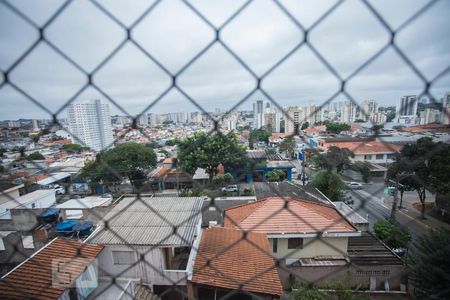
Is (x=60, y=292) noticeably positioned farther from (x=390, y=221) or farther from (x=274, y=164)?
(x=274, y=164)

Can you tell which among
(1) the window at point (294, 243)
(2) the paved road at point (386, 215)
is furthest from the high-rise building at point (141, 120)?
(2) the paved road at point (386, 215)

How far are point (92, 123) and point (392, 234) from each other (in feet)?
14.4

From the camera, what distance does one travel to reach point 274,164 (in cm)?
617

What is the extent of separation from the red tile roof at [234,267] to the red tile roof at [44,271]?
95 centimetres

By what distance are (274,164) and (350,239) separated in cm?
278

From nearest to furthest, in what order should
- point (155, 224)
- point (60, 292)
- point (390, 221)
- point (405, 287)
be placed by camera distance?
point (60, 292), point (155, 224), point (405, 287), point (390, 221)

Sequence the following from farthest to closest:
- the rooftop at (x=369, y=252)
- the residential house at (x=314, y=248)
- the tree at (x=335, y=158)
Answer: the rooftop at (x=369, y=252)
the residential house at (x=314, y=248)
the tree at (x=335, y=158)

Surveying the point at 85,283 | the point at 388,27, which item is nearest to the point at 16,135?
the point at 388,27

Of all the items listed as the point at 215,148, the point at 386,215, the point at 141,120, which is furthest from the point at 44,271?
the point at 386,215

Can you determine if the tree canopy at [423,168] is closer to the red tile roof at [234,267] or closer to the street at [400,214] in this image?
the street at [400,214]

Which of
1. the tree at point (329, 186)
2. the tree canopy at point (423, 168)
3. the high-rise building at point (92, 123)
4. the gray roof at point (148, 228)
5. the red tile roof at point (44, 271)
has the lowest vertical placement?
the tree at point (329, 186)

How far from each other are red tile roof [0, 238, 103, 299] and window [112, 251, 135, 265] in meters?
0.16

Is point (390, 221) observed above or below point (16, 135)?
below

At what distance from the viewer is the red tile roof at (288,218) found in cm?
312
